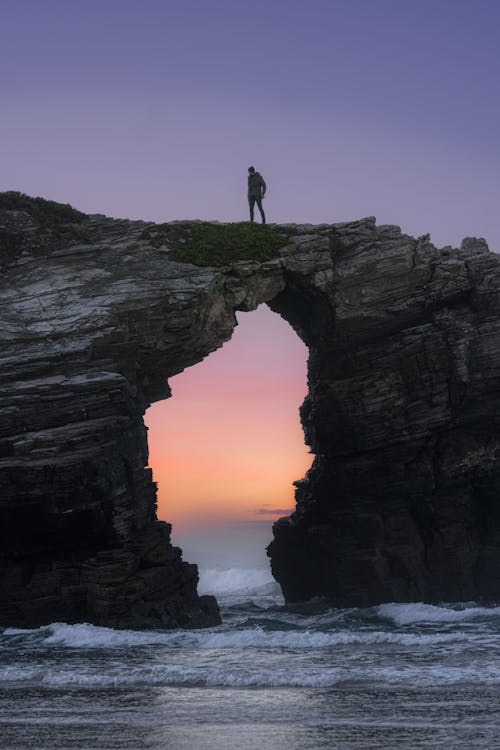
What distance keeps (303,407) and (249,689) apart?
30.3 m

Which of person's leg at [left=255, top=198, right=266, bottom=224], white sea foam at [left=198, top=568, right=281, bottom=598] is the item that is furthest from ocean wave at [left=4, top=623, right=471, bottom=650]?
white sea foam at [left=198, top=568, right=281, bottom=598]

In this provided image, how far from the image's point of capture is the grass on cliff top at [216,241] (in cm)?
4028

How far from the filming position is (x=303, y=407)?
47.9m

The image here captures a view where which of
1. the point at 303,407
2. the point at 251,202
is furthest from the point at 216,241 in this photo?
the point at 303,407

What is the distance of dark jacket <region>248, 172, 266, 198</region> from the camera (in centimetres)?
4541

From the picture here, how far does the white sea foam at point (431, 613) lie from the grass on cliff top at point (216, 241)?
17328 millimetres

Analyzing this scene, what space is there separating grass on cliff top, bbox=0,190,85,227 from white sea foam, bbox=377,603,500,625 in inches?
983

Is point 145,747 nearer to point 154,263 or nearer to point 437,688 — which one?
point 437,688

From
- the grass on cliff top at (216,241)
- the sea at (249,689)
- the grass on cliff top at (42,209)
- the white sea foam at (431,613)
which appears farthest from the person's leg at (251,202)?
the sea at (249,689)

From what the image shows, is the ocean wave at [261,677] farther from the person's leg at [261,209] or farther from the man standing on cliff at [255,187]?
the man standing on cliff at [255,187]

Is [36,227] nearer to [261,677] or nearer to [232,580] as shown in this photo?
[261,677]

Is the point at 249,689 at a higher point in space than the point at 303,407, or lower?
lower

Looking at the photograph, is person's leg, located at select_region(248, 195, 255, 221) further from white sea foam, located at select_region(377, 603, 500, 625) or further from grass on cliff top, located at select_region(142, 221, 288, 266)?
white sea foam, located at select_region(377, 603, 500, 625)

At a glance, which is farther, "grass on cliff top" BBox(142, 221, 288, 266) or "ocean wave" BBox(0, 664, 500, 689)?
"grass on cliff top" BBox(142, 221, 288, 266)
